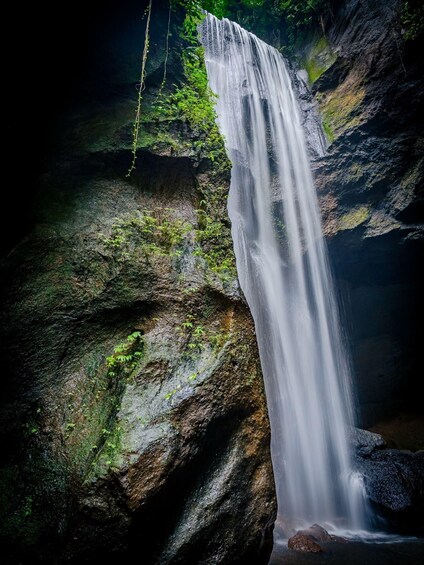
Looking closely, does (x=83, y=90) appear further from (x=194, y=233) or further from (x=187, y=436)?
(x=187, y=436)

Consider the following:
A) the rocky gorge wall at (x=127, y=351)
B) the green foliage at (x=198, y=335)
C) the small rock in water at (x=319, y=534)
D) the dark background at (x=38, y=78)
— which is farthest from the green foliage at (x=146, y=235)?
the small rock in water at (x=319, y=534)

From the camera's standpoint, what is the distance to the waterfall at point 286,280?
665 centimetres

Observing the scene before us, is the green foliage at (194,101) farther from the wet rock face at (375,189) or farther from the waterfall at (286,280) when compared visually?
the wet rock face at (375,189)

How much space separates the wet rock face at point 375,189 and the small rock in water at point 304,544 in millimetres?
6986

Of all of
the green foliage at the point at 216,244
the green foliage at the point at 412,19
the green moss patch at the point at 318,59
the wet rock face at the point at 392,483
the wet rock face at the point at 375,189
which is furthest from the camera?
the green moss patch at the point at 318,59

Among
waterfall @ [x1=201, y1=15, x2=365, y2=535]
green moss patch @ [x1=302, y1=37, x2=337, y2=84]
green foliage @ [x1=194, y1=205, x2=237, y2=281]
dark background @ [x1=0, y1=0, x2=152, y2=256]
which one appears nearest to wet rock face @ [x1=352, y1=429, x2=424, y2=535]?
waterfall @ [x1=201, y1=15, x2=365, y2=535]

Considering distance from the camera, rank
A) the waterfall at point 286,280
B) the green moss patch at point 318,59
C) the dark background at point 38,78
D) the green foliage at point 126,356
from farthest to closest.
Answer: the green moss patch at point 318,59, the waterfall at point 286,280, the dark background at point 38,78, the green foliage at point 126,356

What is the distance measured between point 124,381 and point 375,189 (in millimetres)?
8702

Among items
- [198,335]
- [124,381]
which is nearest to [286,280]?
[198,335]

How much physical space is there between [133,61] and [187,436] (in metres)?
5.23

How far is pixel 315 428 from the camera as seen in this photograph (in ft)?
24.1

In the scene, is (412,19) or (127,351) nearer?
(127,351)

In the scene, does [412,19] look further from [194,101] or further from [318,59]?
[194,101]

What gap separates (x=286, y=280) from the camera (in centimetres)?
888
